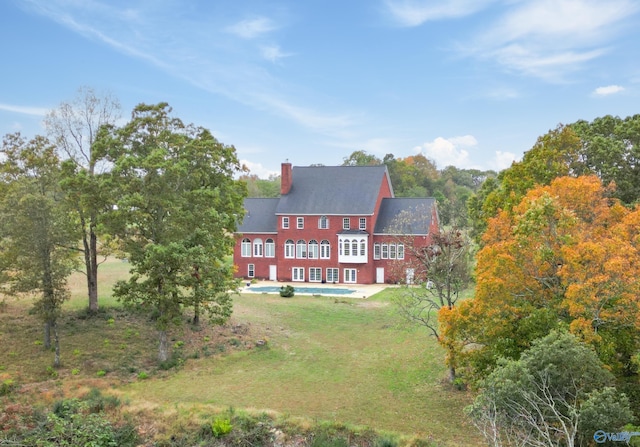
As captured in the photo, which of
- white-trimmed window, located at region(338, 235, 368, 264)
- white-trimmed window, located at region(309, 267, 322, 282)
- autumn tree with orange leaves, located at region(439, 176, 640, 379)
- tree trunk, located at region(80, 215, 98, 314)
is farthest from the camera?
white-trimmed window, located at region(309, 267, 322, 282)

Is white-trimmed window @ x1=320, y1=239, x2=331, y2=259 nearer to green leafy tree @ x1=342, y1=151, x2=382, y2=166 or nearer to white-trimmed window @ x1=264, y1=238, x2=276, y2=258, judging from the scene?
white-trimmed window @ x1=264, y1=238, x2=276, y2=258

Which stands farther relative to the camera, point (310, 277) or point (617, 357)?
point (310, 277)

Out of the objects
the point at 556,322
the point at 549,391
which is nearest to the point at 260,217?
the point at 556,322

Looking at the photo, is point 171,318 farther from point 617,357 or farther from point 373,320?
point 617,357

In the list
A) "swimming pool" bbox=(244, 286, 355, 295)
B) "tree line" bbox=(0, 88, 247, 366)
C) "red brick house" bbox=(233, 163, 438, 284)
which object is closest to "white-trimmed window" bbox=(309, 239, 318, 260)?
"red brick house" bbox=(233, 163, 438, 284)

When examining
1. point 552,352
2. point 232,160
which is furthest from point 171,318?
point 552,352

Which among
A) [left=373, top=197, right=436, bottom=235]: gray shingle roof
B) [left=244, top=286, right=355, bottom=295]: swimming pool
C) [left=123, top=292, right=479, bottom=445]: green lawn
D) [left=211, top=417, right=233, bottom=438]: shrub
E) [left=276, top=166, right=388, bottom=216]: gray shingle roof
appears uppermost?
[left=276, top=166, right=388, bottom=216]: gray shingle roof

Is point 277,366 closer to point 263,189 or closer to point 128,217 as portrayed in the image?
point 128,217

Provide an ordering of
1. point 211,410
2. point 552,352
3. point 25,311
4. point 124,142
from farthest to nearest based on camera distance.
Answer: point 25,311 < point 124,142 < point 211,410 < point 552,352
